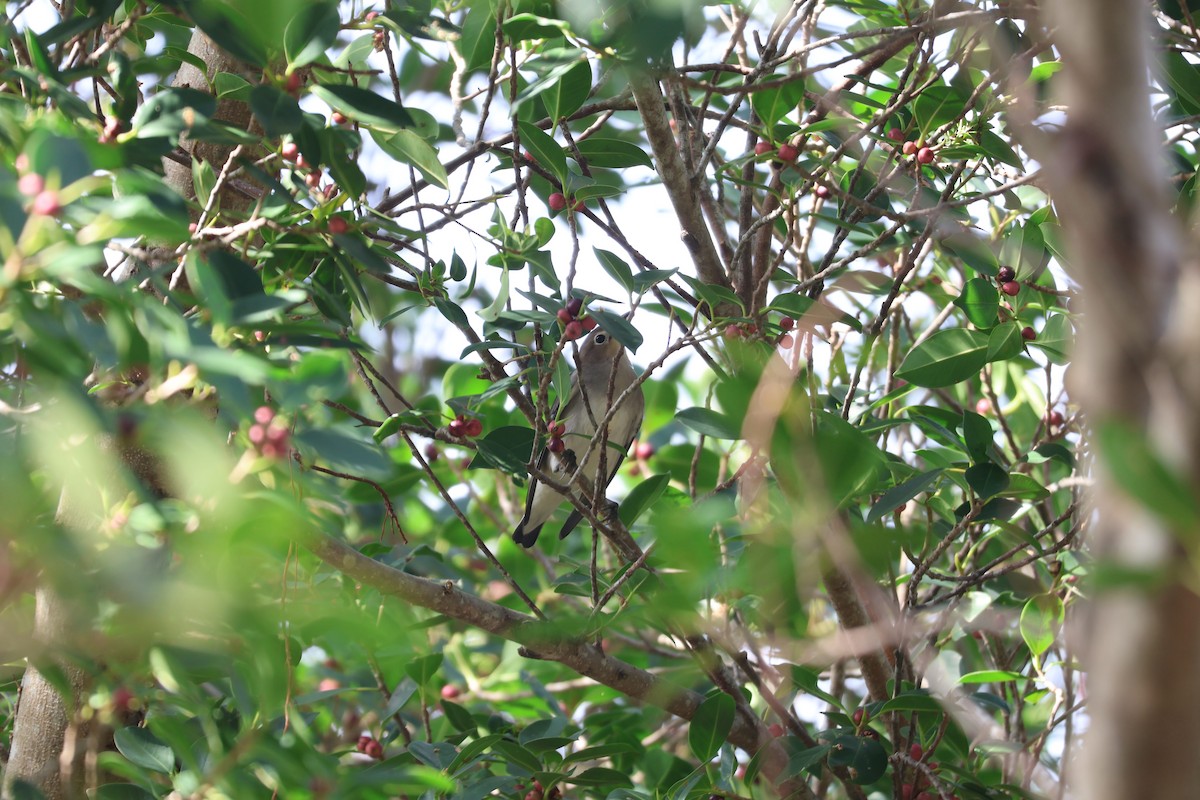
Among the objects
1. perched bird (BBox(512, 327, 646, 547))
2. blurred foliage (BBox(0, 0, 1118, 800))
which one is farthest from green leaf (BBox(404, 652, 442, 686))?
perched bird (BBox(512, 327, 646, 547))

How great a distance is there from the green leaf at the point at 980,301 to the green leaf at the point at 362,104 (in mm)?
1364

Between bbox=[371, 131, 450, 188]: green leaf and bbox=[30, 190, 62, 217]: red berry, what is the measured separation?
1.12 m

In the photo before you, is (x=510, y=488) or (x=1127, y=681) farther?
(x=510, y=488)

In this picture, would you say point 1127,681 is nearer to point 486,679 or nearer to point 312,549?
point 312,549

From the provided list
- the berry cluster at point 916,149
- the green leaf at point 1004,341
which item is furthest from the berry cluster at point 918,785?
the berry cluster at point 916,149

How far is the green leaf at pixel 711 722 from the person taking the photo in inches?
96.3

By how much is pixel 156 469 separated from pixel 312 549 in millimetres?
486

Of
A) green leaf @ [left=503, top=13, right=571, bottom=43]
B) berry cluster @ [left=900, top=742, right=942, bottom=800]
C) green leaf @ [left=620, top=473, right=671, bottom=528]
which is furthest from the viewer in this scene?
berry cluster @ [left=900, top=742, right=942, bottom=800]

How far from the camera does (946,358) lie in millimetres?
2365

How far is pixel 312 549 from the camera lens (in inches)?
77.4

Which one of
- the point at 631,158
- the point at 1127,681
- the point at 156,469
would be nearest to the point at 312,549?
the point at 156,469

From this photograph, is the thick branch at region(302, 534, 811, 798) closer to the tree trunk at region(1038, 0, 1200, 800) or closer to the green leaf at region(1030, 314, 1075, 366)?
the green leaf at region(1030, 314, 1075, 366)

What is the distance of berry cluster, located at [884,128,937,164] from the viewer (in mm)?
2426

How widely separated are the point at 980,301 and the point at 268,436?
5.68 feet
